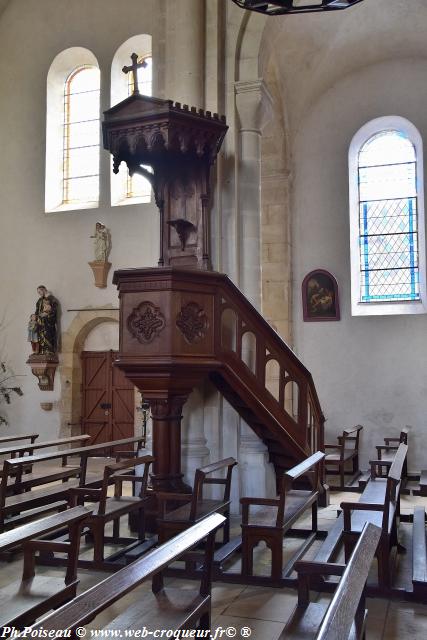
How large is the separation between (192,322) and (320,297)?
19.4 ft

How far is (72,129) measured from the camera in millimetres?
12203

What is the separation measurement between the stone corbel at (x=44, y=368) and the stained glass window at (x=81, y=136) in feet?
9.46

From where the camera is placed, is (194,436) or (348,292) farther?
(348,292)

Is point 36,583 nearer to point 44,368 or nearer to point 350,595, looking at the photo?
point 350,595

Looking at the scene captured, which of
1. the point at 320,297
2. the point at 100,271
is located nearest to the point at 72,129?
the point at 100,271

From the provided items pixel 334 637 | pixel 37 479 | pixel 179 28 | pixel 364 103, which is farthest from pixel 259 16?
pixel 334 637

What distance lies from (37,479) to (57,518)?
2.96 m

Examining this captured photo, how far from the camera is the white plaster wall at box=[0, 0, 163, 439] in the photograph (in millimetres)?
11352

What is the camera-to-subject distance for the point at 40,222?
11844mm

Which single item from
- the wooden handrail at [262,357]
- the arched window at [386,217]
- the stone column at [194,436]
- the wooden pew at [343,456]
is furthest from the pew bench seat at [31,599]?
the arched window at [386,217]

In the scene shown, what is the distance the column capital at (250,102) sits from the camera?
7.12m

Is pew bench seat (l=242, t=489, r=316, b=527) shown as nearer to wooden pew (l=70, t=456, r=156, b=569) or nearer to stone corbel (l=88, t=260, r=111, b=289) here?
wooden pew (l=70, t=456, r=156, b=569)

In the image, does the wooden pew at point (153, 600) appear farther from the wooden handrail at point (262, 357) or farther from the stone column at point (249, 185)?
the stone column at point (249, 185)

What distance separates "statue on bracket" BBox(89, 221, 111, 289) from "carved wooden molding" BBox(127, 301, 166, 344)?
19.5ft
